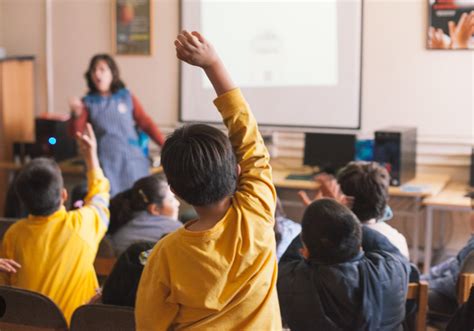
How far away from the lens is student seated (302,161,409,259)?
2.68 meters

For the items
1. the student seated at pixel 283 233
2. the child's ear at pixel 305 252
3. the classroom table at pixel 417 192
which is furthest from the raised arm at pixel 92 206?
the classroom table at pixel 417 192

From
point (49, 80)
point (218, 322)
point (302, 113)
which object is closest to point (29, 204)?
point (218, 322)

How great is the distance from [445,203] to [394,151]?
0.46 metres

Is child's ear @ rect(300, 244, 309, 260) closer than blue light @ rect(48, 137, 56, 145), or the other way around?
child's ear @ rect(300, 244, 309, 260)

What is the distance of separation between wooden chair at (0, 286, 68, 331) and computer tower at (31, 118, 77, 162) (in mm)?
3189

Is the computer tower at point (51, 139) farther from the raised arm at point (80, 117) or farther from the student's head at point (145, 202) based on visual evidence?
the student's head at point (145, 202)

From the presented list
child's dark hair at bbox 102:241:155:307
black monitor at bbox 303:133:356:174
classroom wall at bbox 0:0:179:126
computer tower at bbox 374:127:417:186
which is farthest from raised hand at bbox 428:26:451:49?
child's dark hair at bbox 102:241:155:307

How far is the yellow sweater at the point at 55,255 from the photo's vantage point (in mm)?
2477

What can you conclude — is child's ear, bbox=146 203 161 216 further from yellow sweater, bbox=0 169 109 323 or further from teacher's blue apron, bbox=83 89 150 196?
teacher's blue apron, bbox=83 89 150 196

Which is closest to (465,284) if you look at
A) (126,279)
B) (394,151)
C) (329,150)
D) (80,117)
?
(126,279)

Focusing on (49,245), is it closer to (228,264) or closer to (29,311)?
(29,311)

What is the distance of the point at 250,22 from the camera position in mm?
5113

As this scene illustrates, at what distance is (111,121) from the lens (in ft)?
15.5

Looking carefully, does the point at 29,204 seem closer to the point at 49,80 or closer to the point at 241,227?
the point at 241,227
